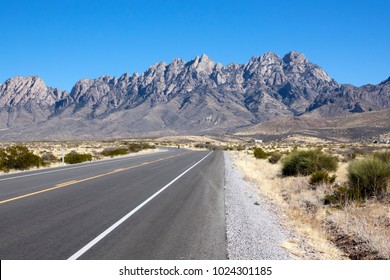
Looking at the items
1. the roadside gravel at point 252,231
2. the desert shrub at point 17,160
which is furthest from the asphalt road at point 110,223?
the desert shrub at point 17,160

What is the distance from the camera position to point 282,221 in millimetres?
10469

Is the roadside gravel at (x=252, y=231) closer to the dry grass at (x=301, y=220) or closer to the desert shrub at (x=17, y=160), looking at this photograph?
the dry grass at (x=301, y=220)

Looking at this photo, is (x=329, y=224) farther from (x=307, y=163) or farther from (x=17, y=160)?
(x=17, y=160)

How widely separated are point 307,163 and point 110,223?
15.6 m

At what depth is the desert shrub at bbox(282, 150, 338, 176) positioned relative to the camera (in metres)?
22.5

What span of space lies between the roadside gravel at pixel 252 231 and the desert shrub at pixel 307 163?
29.4ft

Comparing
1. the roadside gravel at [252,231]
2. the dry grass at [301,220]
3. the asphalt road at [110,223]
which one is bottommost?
the dry grass at [301,220]

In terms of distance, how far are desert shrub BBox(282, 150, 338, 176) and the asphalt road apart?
8.51 meters

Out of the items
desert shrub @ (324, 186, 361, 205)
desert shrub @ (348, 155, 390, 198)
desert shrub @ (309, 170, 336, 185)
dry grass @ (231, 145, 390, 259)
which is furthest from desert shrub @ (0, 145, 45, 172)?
desert shrub @ (348, 155, 390, 198)

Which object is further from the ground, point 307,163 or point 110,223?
point 307,163

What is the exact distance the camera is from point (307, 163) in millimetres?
22578

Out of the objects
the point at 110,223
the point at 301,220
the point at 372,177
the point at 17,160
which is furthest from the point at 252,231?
the point at 17,160

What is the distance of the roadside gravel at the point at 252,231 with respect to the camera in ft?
23.6
